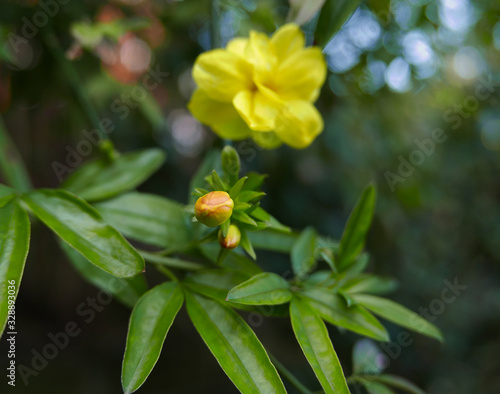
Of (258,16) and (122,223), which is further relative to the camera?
(258,16)

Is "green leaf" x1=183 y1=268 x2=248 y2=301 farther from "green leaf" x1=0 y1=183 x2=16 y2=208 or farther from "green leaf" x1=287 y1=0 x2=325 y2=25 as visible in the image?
"green leaf" x1=287 y1=0 x2=325 y2=25

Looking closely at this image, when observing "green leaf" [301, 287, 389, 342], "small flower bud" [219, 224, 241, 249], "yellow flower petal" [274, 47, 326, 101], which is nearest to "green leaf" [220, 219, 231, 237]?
"small flower bud" [219, 224, 241, 249]

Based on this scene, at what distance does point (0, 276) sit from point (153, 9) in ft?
2.93

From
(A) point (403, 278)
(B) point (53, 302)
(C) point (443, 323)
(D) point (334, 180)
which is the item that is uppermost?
(D) point (334, 180)

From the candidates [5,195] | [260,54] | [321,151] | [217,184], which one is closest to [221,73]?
[260,54]

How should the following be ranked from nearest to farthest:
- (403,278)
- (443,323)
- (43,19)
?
(43,19), (403,278), (443,323)

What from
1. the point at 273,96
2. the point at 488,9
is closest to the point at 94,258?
the point at 273,96

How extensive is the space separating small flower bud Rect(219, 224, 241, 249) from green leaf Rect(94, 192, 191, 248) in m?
0.13

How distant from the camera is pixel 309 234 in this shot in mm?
559

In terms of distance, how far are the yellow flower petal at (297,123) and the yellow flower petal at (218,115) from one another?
1.9 inches

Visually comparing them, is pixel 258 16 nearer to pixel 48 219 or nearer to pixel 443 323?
pixel 48 219

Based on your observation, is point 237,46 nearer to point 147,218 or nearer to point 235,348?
point 147,218

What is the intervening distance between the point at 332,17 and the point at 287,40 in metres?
0.07

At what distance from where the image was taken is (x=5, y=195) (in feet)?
1.39
